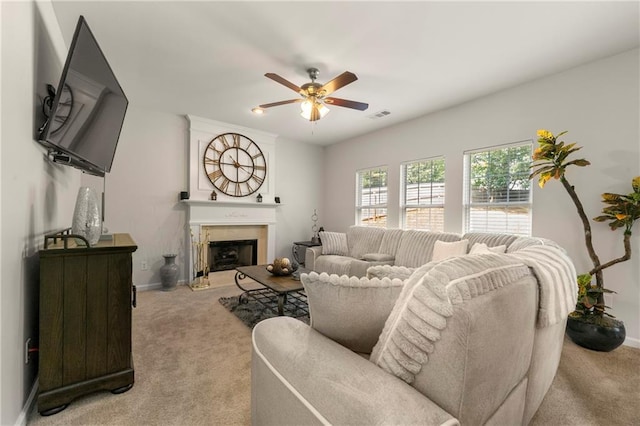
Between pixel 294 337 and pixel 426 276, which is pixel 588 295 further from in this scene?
pixel 294 337

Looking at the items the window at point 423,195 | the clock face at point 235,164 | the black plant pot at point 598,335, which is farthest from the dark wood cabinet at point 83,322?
the window at point 423,195

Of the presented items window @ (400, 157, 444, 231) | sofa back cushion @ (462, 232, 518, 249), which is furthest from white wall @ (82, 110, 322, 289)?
sofa back cushion @ (462, 232, 518, 249)

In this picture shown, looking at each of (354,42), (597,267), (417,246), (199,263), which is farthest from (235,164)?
(597,267)

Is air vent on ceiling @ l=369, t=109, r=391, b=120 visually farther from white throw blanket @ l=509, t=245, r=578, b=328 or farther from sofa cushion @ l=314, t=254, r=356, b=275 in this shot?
white throw blanket @ l=509, t=245, r=578, b=328

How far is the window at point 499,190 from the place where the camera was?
331cm

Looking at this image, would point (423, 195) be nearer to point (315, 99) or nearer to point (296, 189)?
point (315, 99)

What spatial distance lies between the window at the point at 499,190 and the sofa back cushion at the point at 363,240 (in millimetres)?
1289

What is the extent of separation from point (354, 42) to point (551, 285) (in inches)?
91.9

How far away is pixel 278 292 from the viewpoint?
2.56 metres

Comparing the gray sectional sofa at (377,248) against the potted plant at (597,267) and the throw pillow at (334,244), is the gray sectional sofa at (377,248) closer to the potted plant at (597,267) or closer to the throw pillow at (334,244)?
the throw pillow at (334,244)

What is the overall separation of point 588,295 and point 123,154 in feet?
18.5

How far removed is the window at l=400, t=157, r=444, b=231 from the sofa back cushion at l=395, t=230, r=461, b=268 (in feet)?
1.49

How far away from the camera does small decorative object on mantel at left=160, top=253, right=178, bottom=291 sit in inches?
158

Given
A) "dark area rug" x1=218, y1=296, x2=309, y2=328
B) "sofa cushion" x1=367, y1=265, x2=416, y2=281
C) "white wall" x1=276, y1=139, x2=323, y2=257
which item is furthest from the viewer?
"white wall" x1=276, y1=139, x2=323, y2=257
